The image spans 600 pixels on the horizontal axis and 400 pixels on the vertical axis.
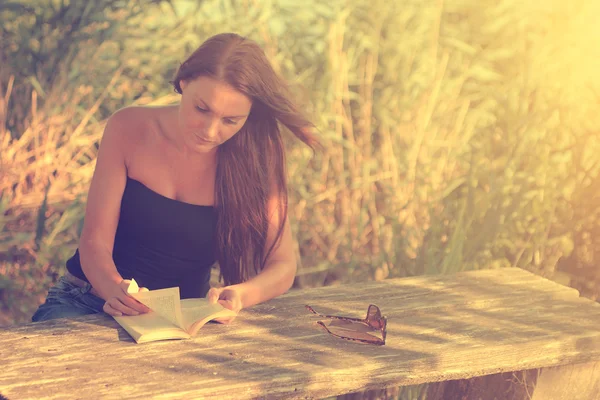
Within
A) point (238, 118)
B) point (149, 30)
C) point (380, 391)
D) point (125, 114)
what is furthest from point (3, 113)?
point (380, 391)

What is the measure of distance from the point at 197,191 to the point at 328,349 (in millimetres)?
842

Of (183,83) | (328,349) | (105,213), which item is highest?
(183,83)

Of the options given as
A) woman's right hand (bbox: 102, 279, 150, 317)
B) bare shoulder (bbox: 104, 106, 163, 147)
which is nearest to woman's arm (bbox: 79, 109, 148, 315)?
bare shoulder (bbox: 104, 106, 163, 147)

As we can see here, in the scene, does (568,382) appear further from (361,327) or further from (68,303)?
(68,303)

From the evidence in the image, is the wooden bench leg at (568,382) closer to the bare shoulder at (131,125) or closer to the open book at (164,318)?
the open book at (164,318)

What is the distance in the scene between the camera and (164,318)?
269 cm

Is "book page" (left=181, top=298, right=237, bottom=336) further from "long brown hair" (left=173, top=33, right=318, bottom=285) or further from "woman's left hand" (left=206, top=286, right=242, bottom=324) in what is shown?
"long brown hair" (left=173, top=33, right=318, bottom=285)

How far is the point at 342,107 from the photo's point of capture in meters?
4.94

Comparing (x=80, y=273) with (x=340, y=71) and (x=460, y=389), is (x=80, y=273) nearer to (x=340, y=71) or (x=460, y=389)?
(x=460, y=389)

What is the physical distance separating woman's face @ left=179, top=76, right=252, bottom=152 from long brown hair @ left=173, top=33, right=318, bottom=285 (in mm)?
76

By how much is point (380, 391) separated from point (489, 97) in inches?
83.4

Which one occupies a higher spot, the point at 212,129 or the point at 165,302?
the point at 212,129

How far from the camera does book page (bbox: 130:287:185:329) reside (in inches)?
103

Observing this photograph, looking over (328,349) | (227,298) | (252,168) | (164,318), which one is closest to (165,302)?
(164,318)
